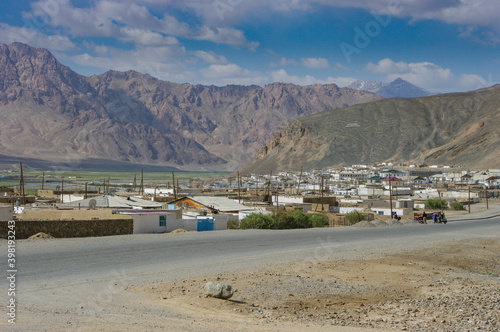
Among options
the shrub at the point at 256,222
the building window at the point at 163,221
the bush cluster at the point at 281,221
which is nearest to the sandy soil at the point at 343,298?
the building window at the point at 163,221

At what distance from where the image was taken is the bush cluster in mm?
38094

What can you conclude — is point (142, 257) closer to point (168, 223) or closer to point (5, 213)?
point (168, 223)

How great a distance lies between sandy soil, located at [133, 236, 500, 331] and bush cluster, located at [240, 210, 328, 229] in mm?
17540

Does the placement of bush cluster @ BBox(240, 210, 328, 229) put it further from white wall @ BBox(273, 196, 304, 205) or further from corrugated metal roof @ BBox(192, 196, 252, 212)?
white wall @ BBox(273, 196, 304, 205)

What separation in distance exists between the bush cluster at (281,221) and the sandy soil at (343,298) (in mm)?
17540

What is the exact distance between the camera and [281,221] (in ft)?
131

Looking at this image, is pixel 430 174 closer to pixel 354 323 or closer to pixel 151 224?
pixel 151 224

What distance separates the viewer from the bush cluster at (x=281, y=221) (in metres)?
38.1

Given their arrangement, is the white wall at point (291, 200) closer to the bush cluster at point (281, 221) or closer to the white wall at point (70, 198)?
the white wall at point (70, 198)

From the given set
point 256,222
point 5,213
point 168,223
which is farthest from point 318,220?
point 5,213

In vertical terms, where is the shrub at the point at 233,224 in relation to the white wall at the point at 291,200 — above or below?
below

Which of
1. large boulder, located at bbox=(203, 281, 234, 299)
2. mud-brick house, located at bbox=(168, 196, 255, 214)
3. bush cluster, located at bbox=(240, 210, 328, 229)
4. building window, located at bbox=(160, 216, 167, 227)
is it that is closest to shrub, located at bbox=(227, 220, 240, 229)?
bush cluster, located at bbox=(240, 210, 328, 229)

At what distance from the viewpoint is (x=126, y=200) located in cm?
4862

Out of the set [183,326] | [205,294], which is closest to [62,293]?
[205,294]
